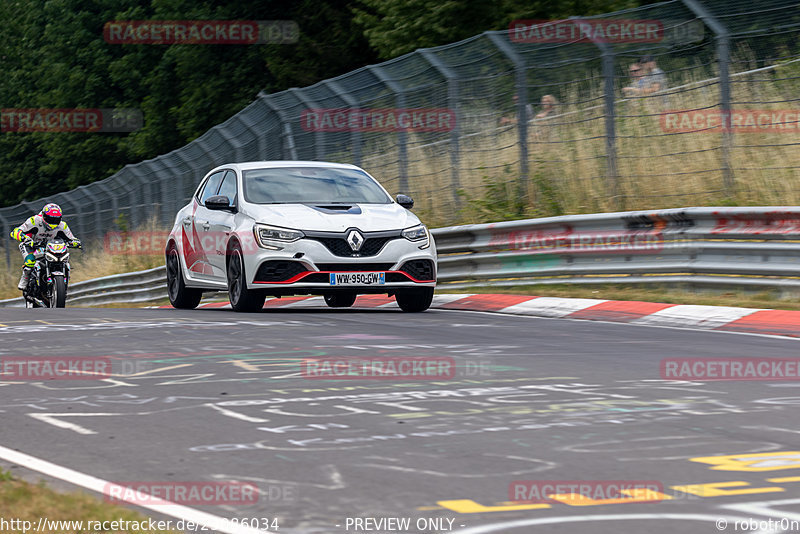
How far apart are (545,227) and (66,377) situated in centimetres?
808

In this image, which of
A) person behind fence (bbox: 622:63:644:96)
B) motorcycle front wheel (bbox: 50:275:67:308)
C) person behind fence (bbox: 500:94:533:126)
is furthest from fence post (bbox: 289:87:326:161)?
person behind fence (bbox: 622:63:644:96)

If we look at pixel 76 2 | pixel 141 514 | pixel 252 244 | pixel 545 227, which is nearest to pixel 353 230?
pixel 252 244

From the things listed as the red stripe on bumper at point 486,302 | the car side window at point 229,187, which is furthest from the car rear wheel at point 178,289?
the red stripe on bumper at point 486,302

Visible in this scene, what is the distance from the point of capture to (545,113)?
672 inches

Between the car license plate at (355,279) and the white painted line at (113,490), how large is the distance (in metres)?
7.12

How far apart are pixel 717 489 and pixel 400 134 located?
14.2 meters

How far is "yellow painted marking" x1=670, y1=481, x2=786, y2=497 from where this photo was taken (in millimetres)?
4773

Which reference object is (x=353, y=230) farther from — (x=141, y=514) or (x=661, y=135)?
(x=141, y=514)

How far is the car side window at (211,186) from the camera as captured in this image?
1522cm

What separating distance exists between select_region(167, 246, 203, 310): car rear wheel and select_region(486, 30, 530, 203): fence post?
14.9 ft

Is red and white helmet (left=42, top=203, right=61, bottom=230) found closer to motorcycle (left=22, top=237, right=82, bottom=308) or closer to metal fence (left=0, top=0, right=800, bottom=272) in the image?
motorcycle (left=22, top=237, right=82, bottom=308)

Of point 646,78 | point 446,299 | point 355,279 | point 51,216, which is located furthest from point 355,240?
point 51,216

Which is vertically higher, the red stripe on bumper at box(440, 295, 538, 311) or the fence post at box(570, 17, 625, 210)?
the fence post at box(570, 17, 625, 210)

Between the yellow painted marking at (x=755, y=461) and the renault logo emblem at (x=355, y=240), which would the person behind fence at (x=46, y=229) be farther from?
the yellow painted marking at (x=755, y=461)
